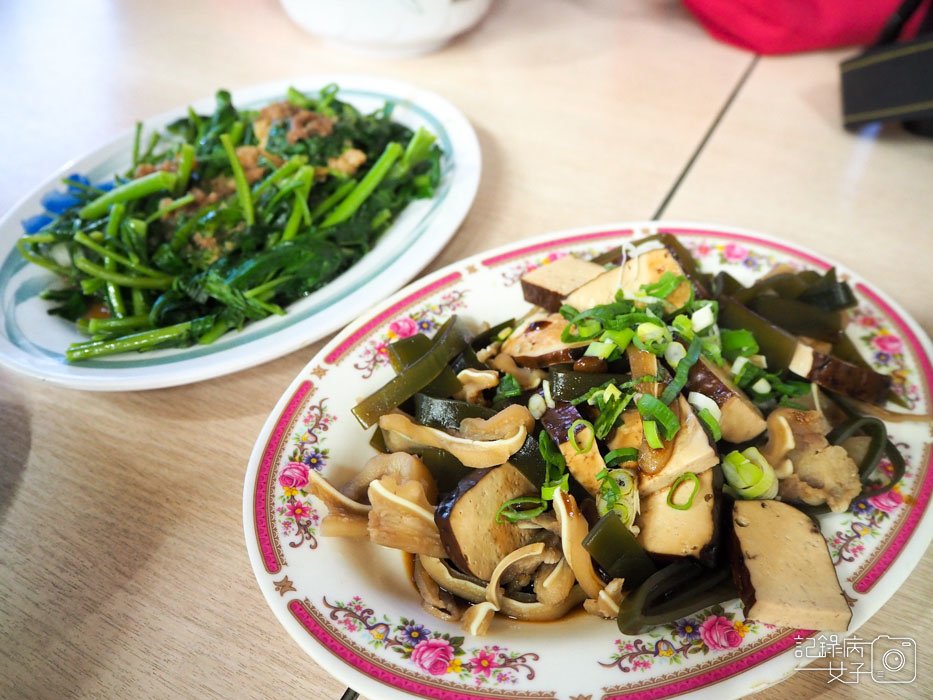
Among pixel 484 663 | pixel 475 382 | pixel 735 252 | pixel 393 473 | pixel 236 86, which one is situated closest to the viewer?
pixel 484 663

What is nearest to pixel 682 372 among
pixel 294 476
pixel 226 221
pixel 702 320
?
pixel 702 320

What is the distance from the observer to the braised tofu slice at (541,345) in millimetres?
1250

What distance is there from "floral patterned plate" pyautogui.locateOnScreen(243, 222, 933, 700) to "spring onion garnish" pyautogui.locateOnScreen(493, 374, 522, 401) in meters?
0.26

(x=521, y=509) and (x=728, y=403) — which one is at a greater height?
(x=728, y=403)

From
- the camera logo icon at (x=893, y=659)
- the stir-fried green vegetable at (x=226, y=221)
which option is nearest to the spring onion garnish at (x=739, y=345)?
the camera logo icon at (x=893, y=659)

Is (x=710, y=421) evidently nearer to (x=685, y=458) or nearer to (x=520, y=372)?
(x=685, y=458)

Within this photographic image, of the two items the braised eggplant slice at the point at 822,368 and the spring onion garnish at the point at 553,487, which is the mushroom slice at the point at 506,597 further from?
the braised eggplant slice at the point at 822,368

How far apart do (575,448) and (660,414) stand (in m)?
0.15

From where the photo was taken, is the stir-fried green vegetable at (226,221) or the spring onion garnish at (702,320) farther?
the stir-fried green vegetable at (226,221)

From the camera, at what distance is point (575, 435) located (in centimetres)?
110

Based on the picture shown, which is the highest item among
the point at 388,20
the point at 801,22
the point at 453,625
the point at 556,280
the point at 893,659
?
the point at 388,20

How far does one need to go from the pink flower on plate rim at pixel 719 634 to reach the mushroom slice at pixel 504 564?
0.27m

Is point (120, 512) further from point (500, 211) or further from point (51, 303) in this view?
point (500, 211)

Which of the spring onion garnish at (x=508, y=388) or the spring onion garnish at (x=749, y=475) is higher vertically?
the spring onion garnish at (x=508, y=388)
